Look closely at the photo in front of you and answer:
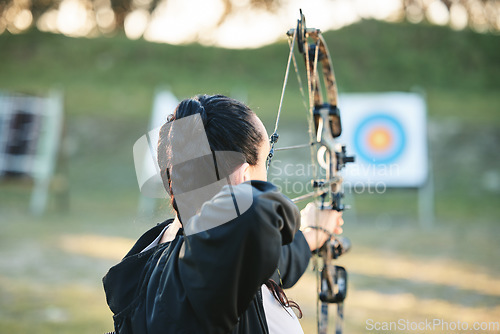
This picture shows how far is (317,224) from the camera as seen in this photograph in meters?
1.37

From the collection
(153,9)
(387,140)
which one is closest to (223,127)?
(387,140)

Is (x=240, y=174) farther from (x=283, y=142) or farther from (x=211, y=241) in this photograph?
(x=283, y=142)

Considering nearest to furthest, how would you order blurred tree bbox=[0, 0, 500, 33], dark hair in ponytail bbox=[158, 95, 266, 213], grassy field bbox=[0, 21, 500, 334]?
dark hair in ponytail bbox=[158, 95, 266, 213]
grassy field bbox=[0, 21, 500, 334]
blurred tree bbox=[0, 0, 500, 33]

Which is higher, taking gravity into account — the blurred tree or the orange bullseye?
the blurred tree

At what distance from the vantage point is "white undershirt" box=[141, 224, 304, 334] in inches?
34.6

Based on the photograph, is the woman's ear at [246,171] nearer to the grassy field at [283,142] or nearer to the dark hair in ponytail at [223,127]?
the dark hair in ponytail at [223,127]

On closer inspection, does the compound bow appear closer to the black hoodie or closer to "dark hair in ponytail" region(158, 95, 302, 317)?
"dark hair in ponytail" region(158, 95, 302, 317)

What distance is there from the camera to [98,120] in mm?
8508

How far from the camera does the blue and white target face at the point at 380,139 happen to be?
19.8 feet

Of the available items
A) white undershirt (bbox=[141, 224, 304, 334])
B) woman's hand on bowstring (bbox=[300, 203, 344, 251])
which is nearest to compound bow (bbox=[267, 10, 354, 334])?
woman's hand on bowstring (bbox=[300, 203, 344, 251])

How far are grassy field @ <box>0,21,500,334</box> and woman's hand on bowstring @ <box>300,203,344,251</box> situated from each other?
0.47 meters

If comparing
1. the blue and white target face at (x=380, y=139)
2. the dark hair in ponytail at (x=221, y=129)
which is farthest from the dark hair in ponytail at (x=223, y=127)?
the blue and white target face at (x=380, y=139)

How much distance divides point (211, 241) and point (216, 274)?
43 mm

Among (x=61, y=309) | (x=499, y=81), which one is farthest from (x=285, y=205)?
(x=499, y=81)
